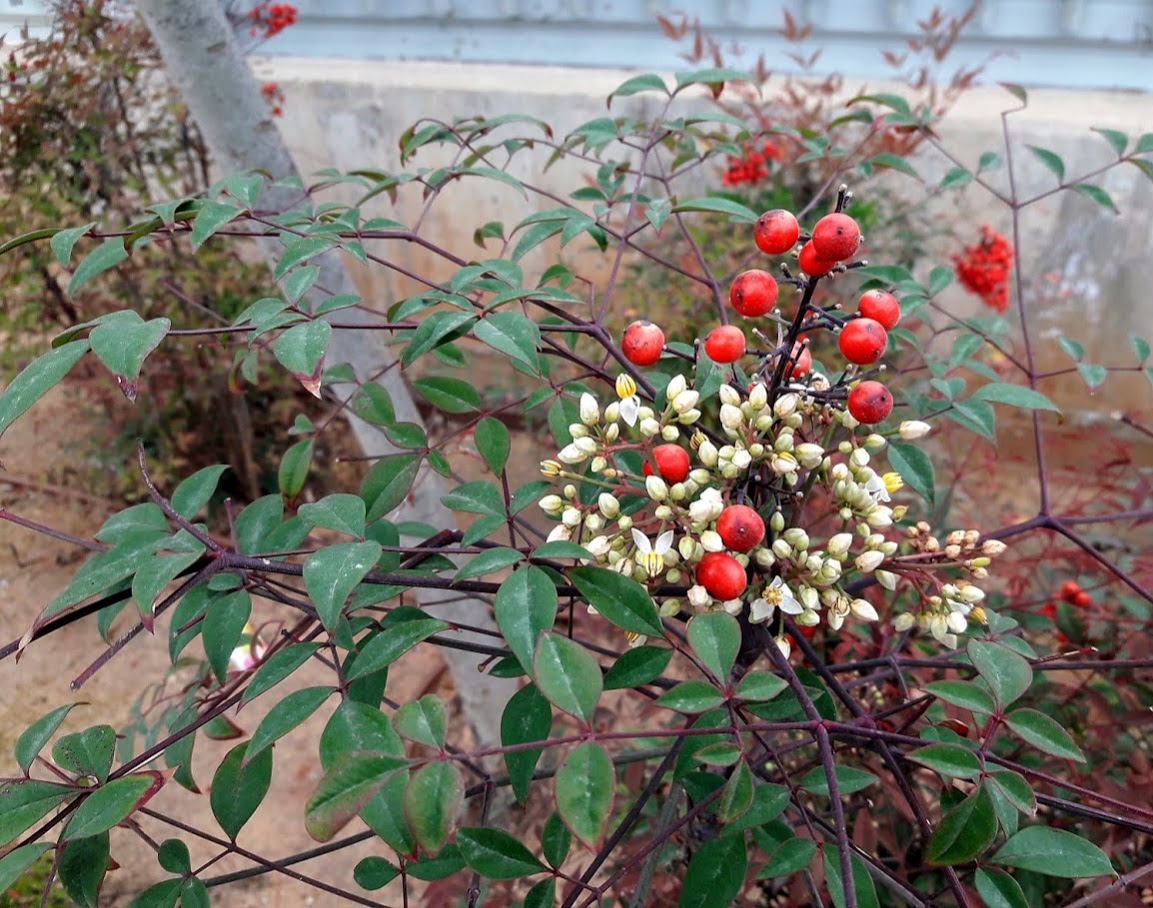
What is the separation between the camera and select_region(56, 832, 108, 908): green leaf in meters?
0.45

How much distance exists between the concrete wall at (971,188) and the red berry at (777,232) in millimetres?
1854

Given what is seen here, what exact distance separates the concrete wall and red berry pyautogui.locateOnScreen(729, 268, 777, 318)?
1.86m

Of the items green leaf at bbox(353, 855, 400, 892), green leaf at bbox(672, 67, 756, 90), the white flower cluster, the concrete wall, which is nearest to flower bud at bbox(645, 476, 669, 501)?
the white flower cluster

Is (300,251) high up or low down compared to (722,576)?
up

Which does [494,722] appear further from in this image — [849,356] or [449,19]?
[449,19]

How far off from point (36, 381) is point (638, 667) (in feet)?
1.14

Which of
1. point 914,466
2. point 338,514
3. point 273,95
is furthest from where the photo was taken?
point 273,95

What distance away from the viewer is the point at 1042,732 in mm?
448

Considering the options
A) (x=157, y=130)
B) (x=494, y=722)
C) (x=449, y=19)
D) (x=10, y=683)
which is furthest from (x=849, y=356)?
(x=449, y=19)

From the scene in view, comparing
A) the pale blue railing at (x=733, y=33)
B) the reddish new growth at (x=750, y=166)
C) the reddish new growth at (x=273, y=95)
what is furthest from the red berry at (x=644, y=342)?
the pale blue railing at (x=733, y=33)

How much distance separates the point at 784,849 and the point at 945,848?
0.08 meters

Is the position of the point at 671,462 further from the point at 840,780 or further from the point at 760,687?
the point at 840,780

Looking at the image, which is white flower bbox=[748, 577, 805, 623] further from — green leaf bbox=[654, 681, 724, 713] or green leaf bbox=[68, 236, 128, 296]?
green leaf bbox=[68, 236, 128, 296]

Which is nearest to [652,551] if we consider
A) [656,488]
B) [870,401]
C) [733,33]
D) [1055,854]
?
[656,488]
